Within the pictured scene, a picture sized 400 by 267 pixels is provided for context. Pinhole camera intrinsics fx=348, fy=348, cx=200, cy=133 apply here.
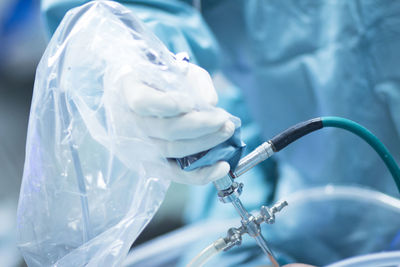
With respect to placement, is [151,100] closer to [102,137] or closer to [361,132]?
[102,137]

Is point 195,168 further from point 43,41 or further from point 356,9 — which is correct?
point 43,41

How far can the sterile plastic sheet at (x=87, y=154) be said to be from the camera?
438 mm

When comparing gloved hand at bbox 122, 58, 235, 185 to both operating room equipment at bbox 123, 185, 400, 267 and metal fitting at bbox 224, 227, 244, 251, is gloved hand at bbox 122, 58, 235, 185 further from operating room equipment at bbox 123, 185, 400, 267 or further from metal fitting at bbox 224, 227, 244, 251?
operating room equipment at bbox 123, 185, 400, 267

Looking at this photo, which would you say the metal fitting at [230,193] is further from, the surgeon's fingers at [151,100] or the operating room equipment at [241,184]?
the surgeon's fingers at [151,100]

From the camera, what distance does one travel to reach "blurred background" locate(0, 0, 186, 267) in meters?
1.29

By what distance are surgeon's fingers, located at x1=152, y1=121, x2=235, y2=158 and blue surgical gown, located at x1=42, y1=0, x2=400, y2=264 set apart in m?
0.40

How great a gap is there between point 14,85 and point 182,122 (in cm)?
114

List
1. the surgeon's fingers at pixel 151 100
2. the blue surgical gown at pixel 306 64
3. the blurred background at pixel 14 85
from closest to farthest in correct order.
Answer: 1. the surgeon's fingers at pixel 151 100
2. the blue surgical gown at pixel 306 64
3. the blurred background at pixel 14 85

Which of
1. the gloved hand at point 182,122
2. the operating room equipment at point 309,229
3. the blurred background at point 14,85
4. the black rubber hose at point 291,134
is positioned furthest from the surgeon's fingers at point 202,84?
the blurred background at point 14,85

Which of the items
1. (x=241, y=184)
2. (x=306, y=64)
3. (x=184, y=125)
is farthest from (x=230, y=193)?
(x=306, y=64)

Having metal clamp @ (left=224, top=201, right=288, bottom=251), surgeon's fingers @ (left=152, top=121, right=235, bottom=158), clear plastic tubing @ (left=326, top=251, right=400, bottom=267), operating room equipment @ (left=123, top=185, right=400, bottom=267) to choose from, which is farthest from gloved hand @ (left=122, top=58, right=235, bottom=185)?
operating room equipment @ (left=123, top=185, right=400, bottom=267)

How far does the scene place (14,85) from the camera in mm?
1303

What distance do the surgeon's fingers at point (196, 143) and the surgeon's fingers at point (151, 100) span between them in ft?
0.14

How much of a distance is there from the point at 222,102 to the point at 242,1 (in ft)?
1.04
